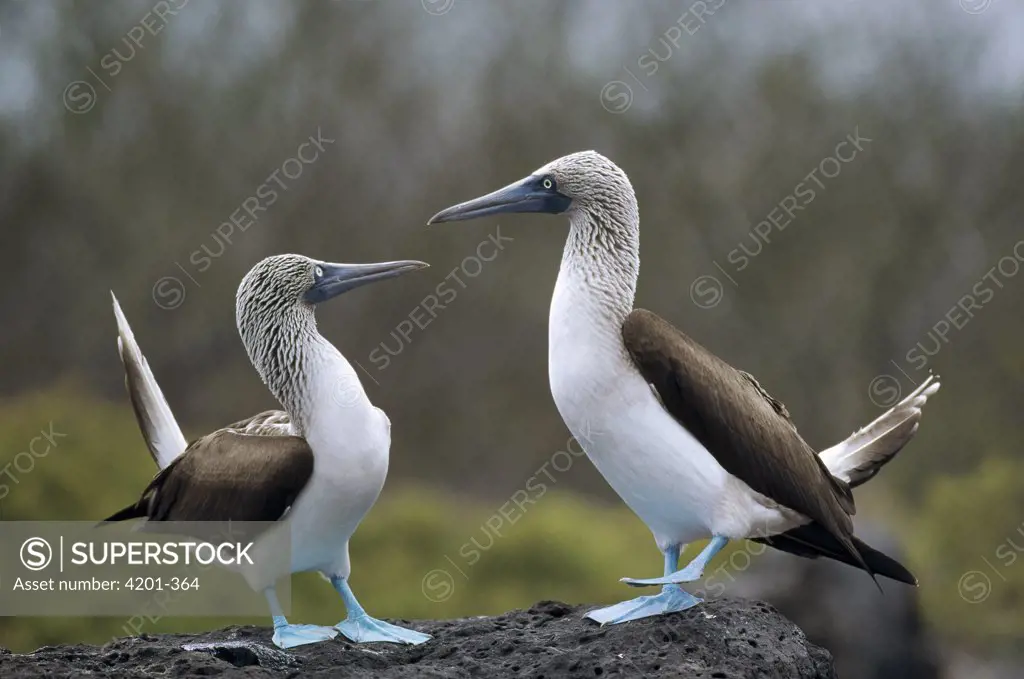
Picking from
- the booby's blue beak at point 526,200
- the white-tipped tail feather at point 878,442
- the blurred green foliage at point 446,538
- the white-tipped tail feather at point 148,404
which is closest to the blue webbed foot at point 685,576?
the white-tipped tail feather at point 878,442

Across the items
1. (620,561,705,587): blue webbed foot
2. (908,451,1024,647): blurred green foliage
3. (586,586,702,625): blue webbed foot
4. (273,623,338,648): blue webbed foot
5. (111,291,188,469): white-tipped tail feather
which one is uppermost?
(111,291,188,469): white-tipped tail feather

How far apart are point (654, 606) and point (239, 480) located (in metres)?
1.36

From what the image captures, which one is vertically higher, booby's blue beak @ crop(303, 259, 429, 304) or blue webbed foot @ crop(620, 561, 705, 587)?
booby's blue beak @ crop(303, 259, 429, 304)

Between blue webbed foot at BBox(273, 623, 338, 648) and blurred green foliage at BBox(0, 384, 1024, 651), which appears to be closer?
blue webbed foot at BBox(273, 623, 338, 648)

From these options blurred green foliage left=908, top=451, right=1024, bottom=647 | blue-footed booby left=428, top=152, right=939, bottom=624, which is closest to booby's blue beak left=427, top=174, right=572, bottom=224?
blue-footed booby left=428, top=152, right=939, bottom=624

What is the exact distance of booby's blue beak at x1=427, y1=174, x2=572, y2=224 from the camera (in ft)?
12.5

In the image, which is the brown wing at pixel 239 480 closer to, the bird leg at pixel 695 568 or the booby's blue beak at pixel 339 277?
the booby's blue beak at pixel 339 277

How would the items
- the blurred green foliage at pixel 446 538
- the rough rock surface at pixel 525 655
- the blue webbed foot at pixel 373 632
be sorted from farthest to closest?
the blurred green foliage at pixel 446 538
the blue webbed foot at pixel 373 632
the rough rock surface at pixel 525 655

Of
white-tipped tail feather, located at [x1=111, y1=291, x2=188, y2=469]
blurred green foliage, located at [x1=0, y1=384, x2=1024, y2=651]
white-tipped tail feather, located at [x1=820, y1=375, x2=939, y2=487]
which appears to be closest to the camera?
white-tipped tail feather, located at [x1=820, y1=375, x2=939, y2=487]

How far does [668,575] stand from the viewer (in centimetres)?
371

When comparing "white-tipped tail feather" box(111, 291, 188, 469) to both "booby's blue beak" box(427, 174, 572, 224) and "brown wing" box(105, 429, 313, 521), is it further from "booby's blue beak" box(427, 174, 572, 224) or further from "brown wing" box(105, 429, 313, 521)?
"booby's blue beak" box(427, 174, 572, 224)

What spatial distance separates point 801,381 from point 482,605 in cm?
267

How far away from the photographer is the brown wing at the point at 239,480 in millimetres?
3588

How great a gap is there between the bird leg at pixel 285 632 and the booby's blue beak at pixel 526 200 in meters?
1.33
